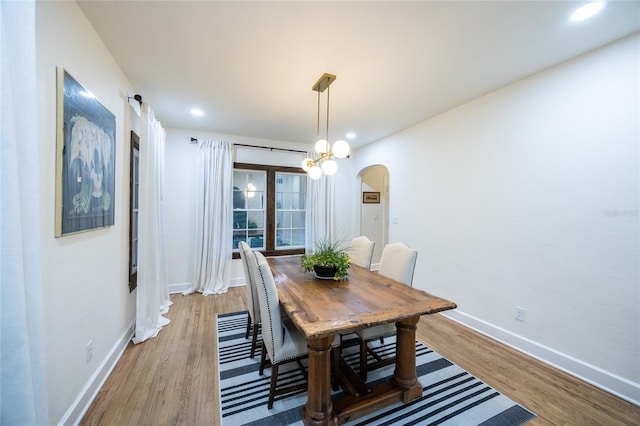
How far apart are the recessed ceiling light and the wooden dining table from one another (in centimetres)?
207

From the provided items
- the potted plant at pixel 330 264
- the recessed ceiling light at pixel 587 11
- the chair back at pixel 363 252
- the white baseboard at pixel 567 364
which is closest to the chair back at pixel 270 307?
the potted plant at pixel 330 264

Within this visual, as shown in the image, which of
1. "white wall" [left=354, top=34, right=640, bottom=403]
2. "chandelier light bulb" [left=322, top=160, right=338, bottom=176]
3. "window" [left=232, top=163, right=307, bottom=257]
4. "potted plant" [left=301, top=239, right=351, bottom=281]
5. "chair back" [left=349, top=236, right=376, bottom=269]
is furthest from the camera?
"window" [left=232, top=163, right=307, bottom=257]

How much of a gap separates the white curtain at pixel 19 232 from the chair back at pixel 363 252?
2439 mm

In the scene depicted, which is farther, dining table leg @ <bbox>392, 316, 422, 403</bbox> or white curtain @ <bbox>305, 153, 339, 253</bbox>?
white curtain @ <bbox>305, 153, 339, 253</bbox>

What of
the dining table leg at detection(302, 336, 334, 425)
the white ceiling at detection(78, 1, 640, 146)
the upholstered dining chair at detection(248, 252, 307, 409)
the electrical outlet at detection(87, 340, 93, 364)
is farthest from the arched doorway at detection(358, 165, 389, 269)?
the electrical outlet at detection(87, 340, 93, 364)

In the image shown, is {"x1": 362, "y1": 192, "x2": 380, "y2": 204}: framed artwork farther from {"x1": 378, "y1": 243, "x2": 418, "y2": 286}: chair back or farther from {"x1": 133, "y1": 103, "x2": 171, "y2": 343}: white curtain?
{"x1": 133, "y1": 103, "x2": 171, "y2": 343}: white curtain

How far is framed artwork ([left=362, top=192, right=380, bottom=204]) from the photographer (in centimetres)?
556

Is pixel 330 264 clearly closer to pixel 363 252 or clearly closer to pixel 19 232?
pixel 363 252

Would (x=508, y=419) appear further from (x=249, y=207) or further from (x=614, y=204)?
(x=249, y=207)

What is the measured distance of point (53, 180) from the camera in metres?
1.33

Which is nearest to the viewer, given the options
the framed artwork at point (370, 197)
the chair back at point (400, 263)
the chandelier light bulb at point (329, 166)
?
the chair back at point (400, 263)

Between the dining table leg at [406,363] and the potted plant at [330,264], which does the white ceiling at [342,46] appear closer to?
the potted plant at [330,264]

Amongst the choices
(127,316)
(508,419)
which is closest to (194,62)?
(127,316)

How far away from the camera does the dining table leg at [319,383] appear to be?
4.80ft
